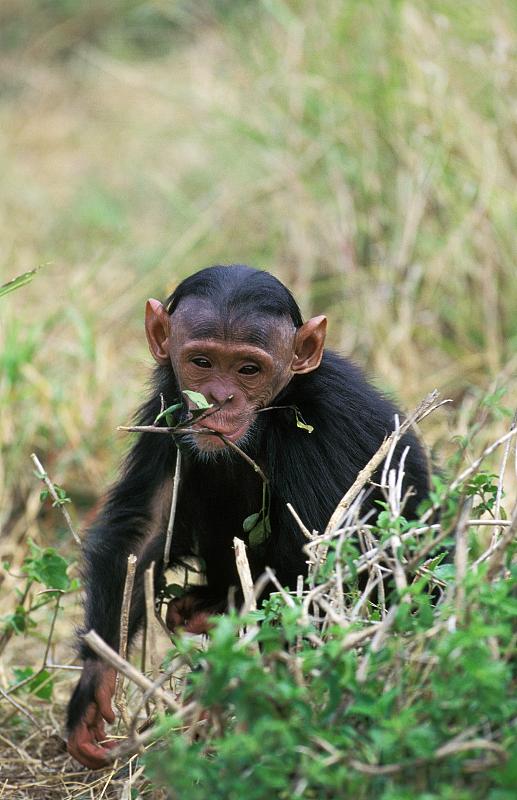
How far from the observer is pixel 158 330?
4.54m

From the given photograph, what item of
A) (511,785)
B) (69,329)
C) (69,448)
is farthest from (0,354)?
(511,785)

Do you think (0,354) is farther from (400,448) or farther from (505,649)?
(505,649)

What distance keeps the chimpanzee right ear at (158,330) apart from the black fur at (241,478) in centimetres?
6

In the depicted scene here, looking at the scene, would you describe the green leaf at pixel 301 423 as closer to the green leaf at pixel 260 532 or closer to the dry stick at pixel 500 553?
the green leaf at pixel 260 532

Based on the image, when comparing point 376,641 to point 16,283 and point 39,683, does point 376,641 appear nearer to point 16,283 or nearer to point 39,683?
point 16,283

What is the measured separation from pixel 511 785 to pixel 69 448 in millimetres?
5037

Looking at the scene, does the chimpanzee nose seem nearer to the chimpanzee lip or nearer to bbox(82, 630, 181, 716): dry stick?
the chimpanzee lip

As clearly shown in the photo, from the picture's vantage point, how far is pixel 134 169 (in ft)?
43.6

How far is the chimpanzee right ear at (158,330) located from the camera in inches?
177

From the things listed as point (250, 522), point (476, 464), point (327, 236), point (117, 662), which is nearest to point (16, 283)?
point (250, 522)

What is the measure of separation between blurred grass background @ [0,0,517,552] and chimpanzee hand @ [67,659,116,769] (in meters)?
2.26

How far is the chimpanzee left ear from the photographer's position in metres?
4.42

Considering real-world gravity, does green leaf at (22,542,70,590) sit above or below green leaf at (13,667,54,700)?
above

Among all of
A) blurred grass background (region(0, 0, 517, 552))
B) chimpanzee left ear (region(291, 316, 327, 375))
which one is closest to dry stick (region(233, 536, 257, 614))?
chimpanzee left ear (region(291, 316, 327, 375))
